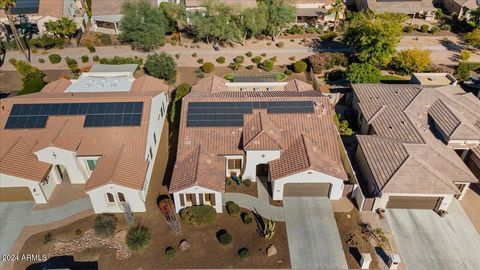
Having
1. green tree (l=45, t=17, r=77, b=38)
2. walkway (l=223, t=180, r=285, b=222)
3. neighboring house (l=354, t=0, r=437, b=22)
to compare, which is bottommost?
Result: walkway (l=223, t=180, r=285, b=222)

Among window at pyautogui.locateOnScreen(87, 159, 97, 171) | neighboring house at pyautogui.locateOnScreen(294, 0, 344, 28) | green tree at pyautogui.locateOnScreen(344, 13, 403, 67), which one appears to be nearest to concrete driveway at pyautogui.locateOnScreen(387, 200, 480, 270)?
green tree at pyautogui.locateOnScreen(344, 13, 403, 67)

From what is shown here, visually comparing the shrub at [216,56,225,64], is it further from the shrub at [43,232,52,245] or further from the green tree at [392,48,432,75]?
the shrub at [43,232,52,245]

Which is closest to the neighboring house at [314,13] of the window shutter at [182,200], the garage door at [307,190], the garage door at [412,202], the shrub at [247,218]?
the garage door at [307,190]

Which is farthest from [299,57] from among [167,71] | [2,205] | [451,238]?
[2,205]

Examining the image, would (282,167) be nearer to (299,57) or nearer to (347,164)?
(347,164)

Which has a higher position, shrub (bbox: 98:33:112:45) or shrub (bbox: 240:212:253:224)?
shrub (bbox: 98:33:112:45)

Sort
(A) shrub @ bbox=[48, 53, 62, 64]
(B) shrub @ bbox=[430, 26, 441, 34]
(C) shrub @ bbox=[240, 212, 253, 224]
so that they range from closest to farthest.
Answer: (C) shrub @ bbox=[240, 212, 253, 224]
(A) shrub @ bbox=[48, 53, 62, 64]
(B) shrub @ bbox=[430, 26, 441, 34]
